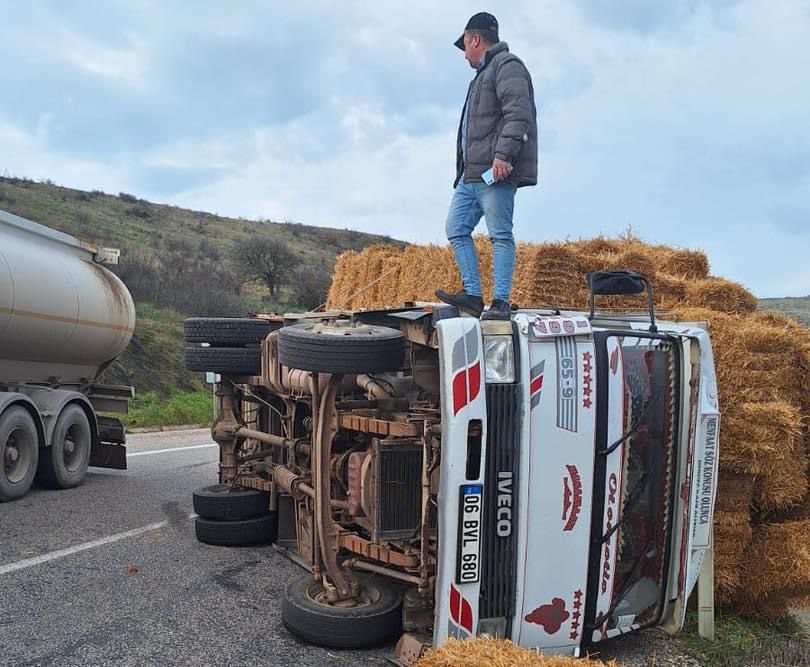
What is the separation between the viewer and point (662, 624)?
4.28m

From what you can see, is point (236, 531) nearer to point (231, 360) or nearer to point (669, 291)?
point (231, 360)

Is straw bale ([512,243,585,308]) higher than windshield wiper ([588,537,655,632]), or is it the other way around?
straw bale ([512,243,585,308])

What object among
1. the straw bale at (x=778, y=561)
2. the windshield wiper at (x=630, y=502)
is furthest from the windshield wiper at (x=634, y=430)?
the straw bale at (x=778, y=561)

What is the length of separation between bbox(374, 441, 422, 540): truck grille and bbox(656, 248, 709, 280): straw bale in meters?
4.54

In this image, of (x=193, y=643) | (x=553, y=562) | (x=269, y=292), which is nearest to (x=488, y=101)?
(x=553, y=562)

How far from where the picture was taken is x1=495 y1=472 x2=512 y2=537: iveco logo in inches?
141

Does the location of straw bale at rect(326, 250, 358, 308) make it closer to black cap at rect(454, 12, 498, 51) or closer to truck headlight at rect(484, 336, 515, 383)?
black cap at rect(454, 12, 498, 51)

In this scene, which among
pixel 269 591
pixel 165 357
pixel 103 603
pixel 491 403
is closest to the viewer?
pixel 491 403

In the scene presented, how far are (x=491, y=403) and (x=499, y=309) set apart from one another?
1.10 m

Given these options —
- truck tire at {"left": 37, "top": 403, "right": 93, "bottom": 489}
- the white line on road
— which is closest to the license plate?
the white line on road

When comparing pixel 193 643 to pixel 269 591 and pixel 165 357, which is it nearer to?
pixel 269 591

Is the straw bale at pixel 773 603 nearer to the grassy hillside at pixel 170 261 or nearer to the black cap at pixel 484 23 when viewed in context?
the black cap at pixel 484 23

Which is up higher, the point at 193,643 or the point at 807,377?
the point at 807,377

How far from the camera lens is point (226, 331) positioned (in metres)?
6.14
